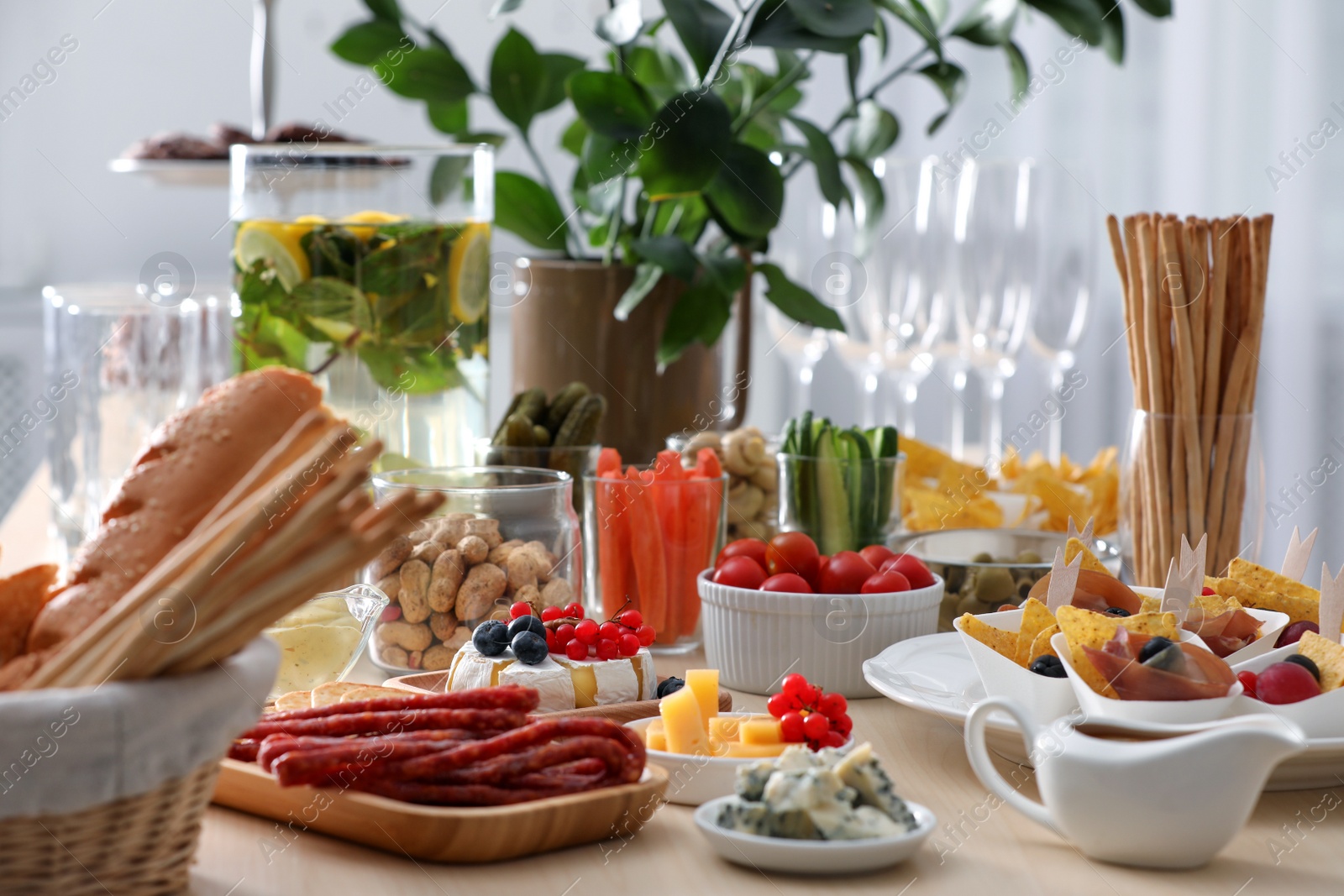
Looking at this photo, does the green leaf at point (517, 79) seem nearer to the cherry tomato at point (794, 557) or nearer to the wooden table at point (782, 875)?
the cherry tomato at point (794, 557)

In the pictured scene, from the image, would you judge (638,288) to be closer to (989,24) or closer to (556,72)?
(556,72)

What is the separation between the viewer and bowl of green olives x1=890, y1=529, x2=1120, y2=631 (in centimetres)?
91

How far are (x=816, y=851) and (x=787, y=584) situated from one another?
12.7 inches

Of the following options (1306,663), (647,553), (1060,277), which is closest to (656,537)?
(647,553)

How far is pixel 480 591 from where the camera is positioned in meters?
0.85

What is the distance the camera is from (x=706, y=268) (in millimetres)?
1200

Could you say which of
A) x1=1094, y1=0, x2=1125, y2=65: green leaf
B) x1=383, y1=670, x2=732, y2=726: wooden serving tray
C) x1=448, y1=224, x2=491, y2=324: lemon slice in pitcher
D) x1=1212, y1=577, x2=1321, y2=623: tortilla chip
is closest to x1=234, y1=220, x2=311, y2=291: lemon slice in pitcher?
x1=448, y1=224, x2=491, y2=324: lemon slice in pitcher

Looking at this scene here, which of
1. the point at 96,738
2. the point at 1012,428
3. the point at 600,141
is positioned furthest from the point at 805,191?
the point at 96,738

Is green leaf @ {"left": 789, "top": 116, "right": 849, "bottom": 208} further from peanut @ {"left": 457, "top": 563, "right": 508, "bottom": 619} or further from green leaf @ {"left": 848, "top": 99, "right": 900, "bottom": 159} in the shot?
peanut @ {"left": 457, "top": 563, "right": 508, "bottom": 619}

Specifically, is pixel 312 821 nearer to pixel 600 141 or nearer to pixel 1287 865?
pixel 1287 865

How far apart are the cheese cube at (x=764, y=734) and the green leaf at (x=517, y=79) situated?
86cm

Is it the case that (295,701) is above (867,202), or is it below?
below

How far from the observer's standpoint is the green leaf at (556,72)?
1.36 m

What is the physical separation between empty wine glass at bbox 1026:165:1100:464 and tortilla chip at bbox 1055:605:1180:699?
0.95 m
